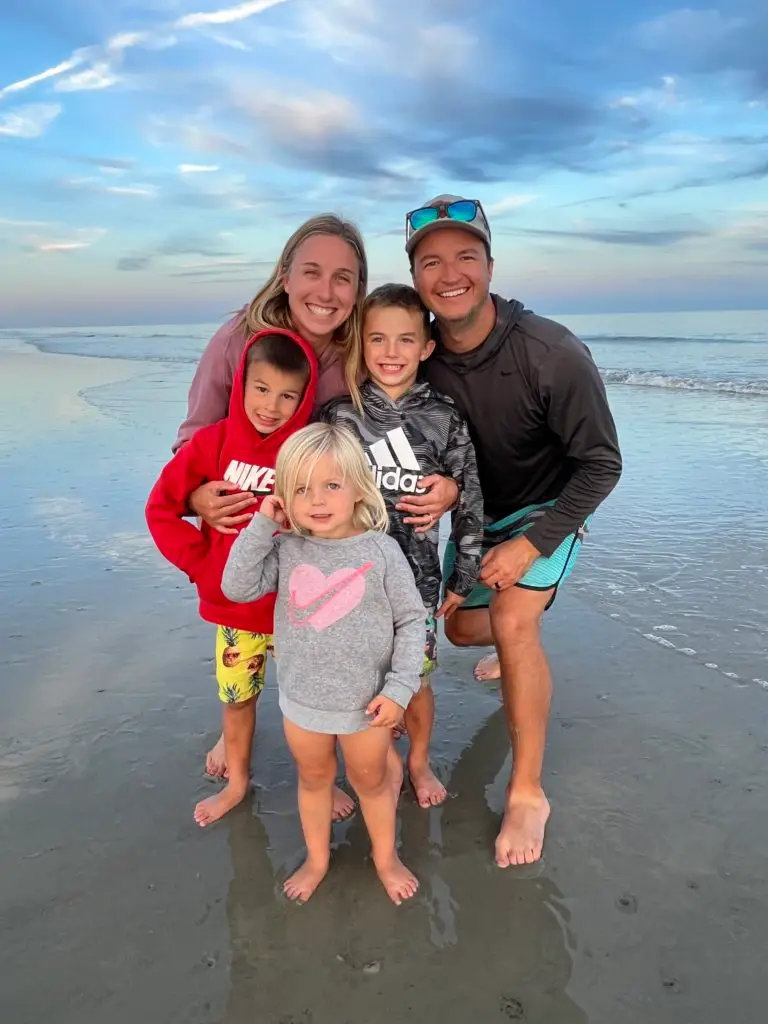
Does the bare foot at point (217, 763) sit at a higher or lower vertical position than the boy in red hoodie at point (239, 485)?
lower

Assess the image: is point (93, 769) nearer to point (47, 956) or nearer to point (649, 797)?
point (47, 956)

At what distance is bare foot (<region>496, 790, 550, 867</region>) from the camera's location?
2.76m

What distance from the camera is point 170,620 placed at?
15.4 feet

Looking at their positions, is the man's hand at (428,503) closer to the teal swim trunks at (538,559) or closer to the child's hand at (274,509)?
the teal swim trunks at (538,559)

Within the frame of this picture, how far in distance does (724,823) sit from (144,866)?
221 cm

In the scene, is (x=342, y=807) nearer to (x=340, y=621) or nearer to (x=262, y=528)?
(x=340, y=621)

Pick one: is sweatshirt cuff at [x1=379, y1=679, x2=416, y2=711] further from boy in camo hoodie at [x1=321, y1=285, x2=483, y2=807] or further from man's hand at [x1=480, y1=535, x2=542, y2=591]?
man's hand at [x1=480, y1=535, x2=542, y2=591]

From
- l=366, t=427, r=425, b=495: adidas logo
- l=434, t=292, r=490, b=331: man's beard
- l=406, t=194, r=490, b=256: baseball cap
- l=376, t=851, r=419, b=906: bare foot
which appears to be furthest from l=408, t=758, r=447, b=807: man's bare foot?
l=406, t=194, r=490, b=256: baseball cap

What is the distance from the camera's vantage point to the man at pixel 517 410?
3.15m

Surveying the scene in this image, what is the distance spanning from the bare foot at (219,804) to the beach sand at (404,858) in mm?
62

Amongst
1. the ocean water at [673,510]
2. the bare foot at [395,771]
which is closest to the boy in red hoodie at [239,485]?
the bare foot at [395,771]

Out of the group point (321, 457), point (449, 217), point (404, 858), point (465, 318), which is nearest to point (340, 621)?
point (321, 457)

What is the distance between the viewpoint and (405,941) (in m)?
2.41

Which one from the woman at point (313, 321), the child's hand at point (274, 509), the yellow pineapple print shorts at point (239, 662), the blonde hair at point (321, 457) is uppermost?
the woman at point (313, 321)
